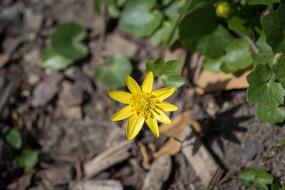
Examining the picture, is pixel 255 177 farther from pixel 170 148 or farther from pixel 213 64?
pixel 213 64

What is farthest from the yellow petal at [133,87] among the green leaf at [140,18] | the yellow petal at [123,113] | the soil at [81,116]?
the green leaf at [140,18]

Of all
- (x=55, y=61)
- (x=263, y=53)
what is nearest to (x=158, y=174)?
(x=263, y=53)

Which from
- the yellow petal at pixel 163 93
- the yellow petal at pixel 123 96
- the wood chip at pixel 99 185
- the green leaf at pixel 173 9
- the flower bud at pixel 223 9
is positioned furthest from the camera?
the green leaf at pixel 173 9

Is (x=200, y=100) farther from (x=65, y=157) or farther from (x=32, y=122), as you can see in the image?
(x=32, y=122)

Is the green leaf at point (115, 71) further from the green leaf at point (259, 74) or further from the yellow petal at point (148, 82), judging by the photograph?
the green leaf at point (259, 74)

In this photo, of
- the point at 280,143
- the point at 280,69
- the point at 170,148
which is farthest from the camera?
the point at 170,148

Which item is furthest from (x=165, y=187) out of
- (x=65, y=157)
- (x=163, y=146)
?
(x=65, y=157)
